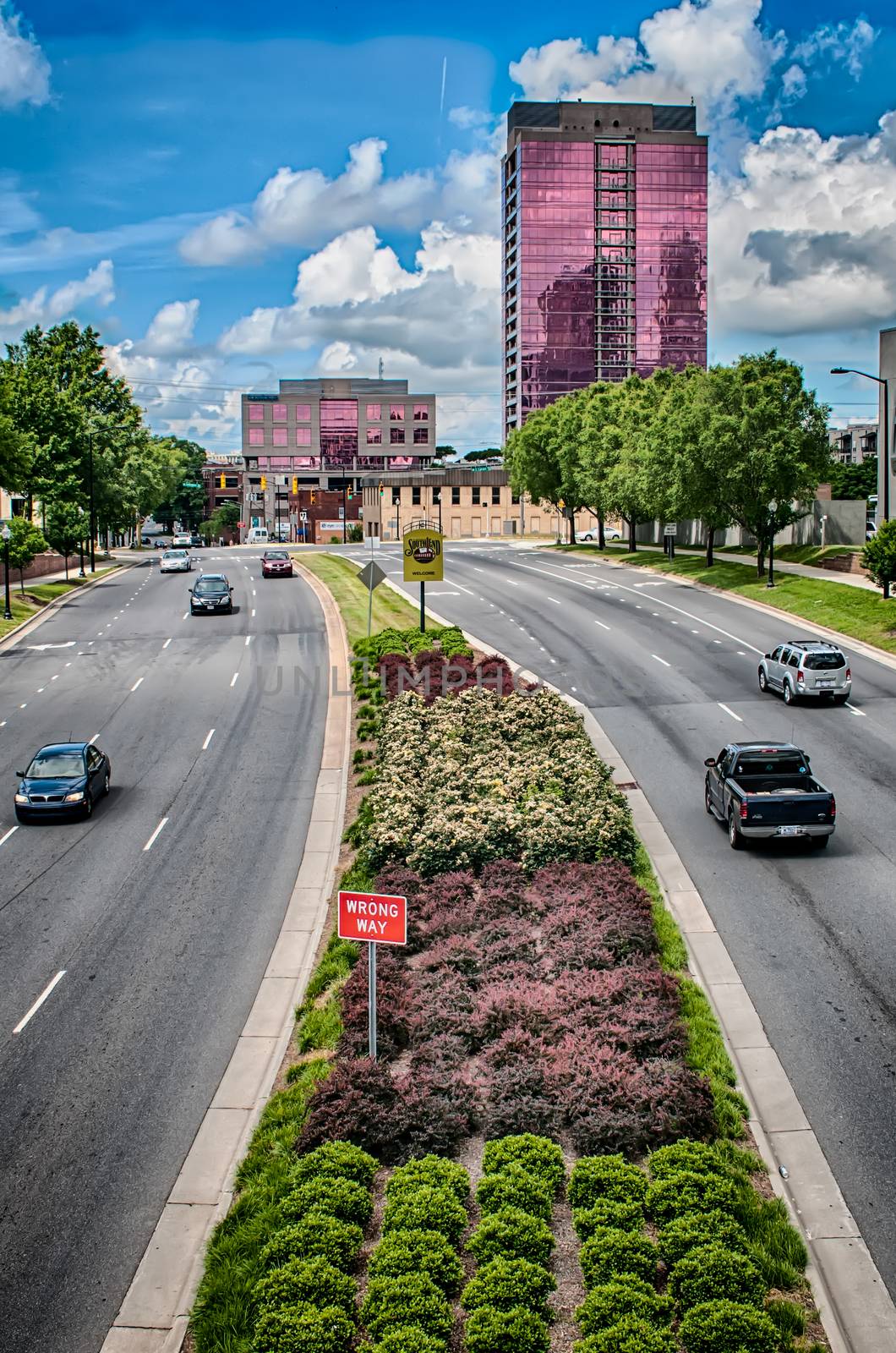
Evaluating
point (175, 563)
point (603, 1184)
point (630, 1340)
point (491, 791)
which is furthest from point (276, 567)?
point (630, 1340)

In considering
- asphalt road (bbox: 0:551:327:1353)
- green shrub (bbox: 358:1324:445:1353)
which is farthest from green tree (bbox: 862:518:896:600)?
green shrub (bbox: 358:1324:445:1353)

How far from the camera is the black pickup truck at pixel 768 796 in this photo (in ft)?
69.1

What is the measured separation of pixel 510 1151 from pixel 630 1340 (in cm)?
282

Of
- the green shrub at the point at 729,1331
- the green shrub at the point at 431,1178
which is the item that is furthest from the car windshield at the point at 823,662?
the green shrub at the point at 729,1331

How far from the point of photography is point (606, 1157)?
11469 mm

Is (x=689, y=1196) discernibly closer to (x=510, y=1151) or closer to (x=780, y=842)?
(x=510, y=1151)

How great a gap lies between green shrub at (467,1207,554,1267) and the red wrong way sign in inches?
133

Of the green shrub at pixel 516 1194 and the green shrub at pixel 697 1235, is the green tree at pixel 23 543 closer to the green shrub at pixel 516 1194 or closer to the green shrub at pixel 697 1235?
the green shrub at pixel 516 1194

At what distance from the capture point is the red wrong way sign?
13.1m

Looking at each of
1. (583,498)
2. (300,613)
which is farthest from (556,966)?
(583,498)

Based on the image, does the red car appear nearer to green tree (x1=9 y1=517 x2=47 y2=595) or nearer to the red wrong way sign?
green tree (x1=9 y1=517 x2=47 y2=595)

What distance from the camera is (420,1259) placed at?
32.8 feet

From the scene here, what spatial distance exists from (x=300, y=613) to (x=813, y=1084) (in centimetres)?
4437

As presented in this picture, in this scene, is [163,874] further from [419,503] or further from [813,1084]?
[419,503]
